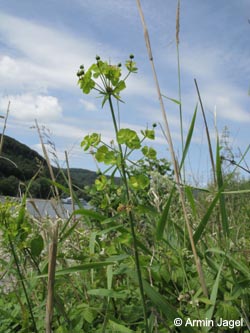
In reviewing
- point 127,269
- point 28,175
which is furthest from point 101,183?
point 28,175

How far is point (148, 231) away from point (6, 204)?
4.52 ft

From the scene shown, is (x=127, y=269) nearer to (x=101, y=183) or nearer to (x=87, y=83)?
(x=101, y=183)

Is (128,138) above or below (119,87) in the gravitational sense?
below

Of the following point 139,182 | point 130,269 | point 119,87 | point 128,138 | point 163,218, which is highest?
point 119,87

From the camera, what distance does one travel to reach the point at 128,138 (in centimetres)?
115

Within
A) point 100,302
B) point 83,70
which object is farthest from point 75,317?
point 83,70

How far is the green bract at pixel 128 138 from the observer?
1147 millimetres

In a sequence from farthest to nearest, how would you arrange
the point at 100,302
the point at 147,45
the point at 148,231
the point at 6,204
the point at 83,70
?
the point at 148,231
the point at 100,302
the point at 6,204
the point at 147,45
the point at 83,70

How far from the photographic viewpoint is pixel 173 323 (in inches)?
52.1

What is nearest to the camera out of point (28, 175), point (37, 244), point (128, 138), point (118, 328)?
point (128, 138)

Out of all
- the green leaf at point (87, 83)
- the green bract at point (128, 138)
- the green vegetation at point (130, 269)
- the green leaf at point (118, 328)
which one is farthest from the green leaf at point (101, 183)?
the green leaf at point (118, 328)

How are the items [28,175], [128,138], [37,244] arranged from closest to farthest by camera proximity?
[128,138] < [37,244] < [28,175]

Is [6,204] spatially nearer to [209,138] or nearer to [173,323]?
[173,323]

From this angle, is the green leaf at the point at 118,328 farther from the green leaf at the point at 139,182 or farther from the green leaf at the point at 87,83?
the green leaf at the point at 87,83
